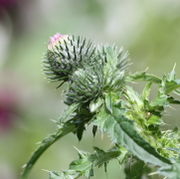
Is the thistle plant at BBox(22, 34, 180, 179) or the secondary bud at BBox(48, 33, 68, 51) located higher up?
the secondary bud at BBox(48, 33, 68, 51)

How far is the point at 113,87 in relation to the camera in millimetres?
2721

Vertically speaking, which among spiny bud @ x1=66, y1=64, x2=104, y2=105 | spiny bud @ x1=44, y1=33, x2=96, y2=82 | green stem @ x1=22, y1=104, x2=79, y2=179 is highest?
spiny bud @ x1=44, y1=33, x2=96, y2=82

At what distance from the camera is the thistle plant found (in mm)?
2445

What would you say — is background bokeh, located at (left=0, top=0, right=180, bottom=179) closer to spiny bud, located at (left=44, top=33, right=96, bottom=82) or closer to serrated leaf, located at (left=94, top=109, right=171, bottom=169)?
spiny bud, located at (left=44, top=33, right=96, bottom=82)

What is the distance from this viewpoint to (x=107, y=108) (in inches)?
97.0

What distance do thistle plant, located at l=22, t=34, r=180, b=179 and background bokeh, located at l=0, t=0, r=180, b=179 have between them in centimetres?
250

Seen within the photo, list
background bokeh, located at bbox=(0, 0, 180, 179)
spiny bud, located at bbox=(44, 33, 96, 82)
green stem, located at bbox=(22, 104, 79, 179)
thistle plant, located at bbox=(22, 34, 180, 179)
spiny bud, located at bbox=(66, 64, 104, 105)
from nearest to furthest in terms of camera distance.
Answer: thistle plant, located at bbox=(22, 34, 180, 179) → green stem, located at bbox=(22, 104, 79, 179) → spiny bud, located at bbox=(66, 64, 104, 105) → spiny bud, located at bbox=(44, 33, 96, 82) → background bokeh, located at bbox=(0, 0, 180, 179)

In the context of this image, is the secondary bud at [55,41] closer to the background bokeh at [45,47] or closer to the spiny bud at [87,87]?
the spiny bud at [87,87]

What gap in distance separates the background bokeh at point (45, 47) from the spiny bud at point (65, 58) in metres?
2.47

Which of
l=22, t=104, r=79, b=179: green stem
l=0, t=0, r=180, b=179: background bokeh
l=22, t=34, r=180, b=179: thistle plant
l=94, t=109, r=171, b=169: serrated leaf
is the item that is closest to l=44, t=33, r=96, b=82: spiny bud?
l=22, t=34, r=180, b=179: thistle plant

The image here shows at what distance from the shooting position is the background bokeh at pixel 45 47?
610 cm

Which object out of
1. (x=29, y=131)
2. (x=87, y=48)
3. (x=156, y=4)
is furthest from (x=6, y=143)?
(x=87, y=48)

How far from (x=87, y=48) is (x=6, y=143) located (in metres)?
3.40

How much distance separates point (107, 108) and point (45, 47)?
168 inches
